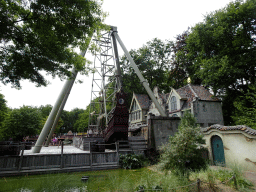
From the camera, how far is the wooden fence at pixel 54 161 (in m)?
9.71

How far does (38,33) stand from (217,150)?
14.3 meters

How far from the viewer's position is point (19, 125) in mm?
26906

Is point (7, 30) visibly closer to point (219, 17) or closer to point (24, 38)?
point (24, 38)

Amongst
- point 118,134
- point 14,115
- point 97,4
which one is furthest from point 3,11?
point 14,115

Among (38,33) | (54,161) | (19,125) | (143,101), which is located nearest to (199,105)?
(143,101)

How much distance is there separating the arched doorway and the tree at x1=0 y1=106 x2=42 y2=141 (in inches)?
1072

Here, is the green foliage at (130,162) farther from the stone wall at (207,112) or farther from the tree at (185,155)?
the stone wall at (207,112)

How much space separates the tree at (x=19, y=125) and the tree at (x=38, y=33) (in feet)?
72.2

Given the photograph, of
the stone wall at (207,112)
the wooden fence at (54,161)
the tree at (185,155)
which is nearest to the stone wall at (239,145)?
the tree at (185,155)

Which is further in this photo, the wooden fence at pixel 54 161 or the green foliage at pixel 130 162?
the green foliage at pixel 130 162

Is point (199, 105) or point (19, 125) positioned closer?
point (199, 105)

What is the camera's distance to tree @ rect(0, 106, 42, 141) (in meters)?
26.3

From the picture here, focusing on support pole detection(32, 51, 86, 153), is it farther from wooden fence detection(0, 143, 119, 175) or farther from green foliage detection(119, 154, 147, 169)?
green foliage detection(119, 154, 147, 169)

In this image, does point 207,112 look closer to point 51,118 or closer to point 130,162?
point 130,162
